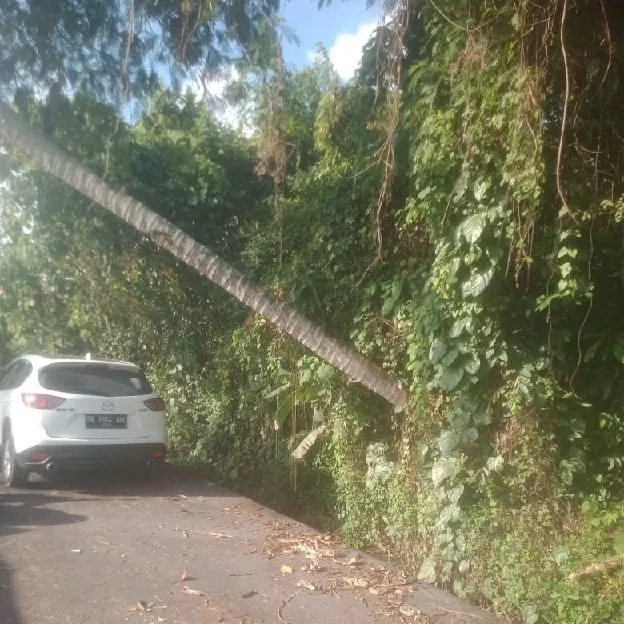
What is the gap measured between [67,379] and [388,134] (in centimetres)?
473

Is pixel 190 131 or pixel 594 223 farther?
pixel 190 131

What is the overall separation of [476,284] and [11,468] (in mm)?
6057

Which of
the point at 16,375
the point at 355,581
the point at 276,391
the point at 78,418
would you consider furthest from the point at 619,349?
the point at 16,375

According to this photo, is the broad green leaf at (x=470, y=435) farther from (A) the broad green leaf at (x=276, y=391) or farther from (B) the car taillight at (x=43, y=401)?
(B) the car taillight at (x=43, y=401)

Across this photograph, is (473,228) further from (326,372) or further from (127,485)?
(127,485)

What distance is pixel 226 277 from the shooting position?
7.27 m

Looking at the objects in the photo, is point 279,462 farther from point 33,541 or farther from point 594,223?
point 594,223

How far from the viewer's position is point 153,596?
17.5 ft

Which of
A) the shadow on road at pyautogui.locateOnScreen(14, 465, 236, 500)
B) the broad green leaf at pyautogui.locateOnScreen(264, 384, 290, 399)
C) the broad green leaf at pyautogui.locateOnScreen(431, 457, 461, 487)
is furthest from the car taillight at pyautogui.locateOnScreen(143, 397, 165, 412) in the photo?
the broad green leaf at pyautogui.locateOnScreen(431, 457, 461, 487)

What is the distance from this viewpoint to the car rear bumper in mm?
8305

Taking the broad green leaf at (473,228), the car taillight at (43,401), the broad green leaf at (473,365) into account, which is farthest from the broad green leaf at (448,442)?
the car taillight at (43,401)

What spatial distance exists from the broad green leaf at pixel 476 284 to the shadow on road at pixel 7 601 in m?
3.80

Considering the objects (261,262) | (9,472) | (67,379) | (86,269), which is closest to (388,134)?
(261,262)

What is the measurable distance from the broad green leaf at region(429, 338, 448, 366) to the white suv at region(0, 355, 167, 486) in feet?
13.9
